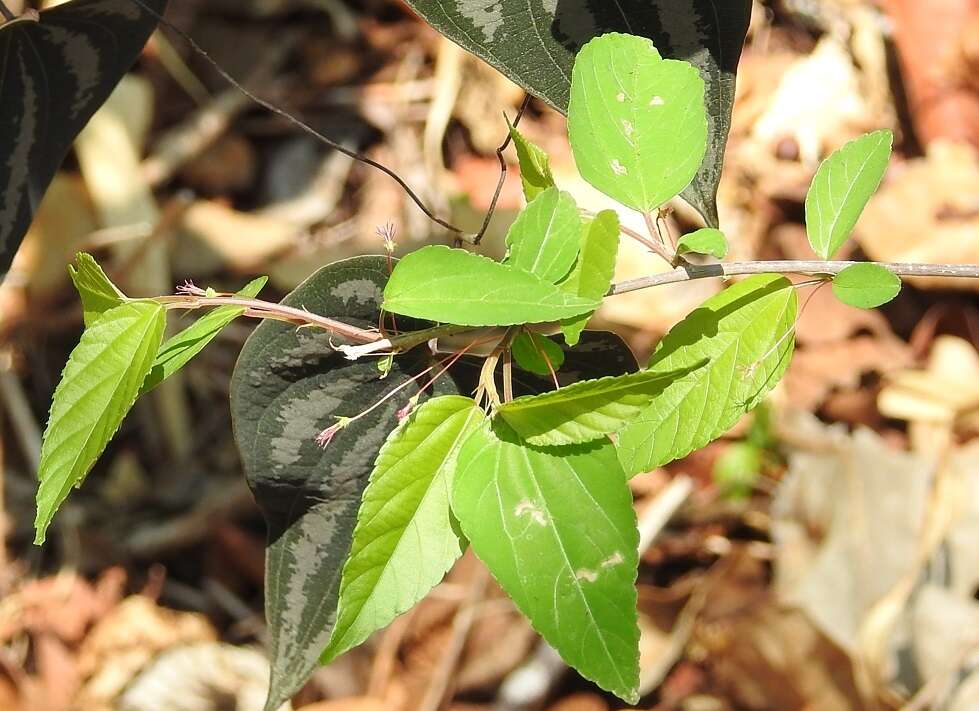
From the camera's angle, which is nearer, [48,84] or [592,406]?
[592,406]

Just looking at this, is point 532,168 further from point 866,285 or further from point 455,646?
point 455,646

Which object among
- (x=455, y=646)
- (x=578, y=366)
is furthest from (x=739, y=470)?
(x=578, y=366)

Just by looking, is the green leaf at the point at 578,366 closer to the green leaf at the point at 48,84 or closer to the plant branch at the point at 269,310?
the plant branch at the point at 269,310

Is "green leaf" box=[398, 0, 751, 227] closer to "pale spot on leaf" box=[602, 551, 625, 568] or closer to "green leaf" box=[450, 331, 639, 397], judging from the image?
"green leaf" box=[450, 331, 639, 397]

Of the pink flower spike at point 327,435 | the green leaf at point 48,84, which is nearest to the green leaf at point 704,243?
the pink flower spike at point 327,435

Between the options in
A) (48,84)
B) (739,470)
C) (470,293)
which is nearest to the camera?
(470,293)

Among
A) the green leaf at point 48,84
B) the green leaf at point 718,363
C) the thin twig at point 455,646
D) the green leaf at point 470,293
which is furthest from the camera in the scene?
the thin twig at point 455,646

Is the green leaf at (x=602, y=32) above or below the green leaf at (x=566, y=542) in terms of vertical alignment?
above
